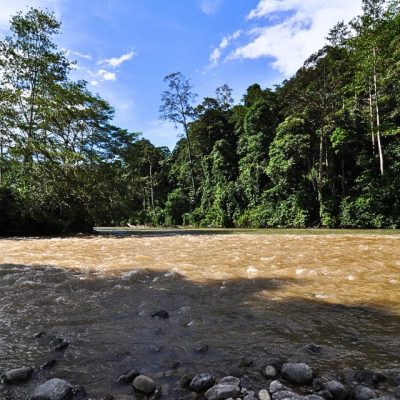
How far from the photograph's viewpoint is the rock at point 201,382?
6.89 ft

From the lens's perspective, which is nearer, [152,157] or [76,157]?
[76,157]

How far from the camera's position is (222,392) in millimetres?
2006

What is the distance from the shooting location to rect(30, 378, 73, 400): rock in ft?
6.42

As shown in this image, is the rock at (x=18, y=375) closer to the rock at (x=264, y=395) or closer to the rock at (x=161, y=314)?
the rock at (x=161, y=314)

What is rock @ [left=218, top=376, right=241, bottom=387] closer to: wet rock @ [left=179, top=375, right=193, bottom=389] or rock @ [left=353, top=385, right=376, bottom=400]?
wet rock @ [left=179, top=375, right=193, bottom=389]

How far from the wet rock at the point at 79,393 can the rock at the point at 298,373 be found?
1.30m

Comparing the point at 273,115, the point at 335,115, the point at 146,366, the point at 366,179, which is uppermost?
the point at 273,115

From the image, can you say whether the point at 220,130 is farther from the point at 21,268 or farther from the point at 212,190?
the point at 21,268

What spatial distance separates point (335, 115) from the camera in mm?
21547

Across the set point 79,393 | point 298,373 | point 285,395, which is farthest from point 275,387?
point 79,393

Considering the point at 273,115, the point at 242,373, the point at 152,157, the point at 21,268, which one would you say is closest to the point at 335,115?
the point at 273,115

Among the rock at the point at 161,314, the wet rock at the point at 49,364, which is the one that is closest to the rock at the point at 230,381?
the wet rock at the point at 49,364

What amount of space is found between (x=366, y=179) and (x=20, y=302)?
21126 mm

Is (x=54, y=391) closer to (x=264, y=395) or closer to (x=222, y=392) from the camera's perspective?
(x=222, y=392)
